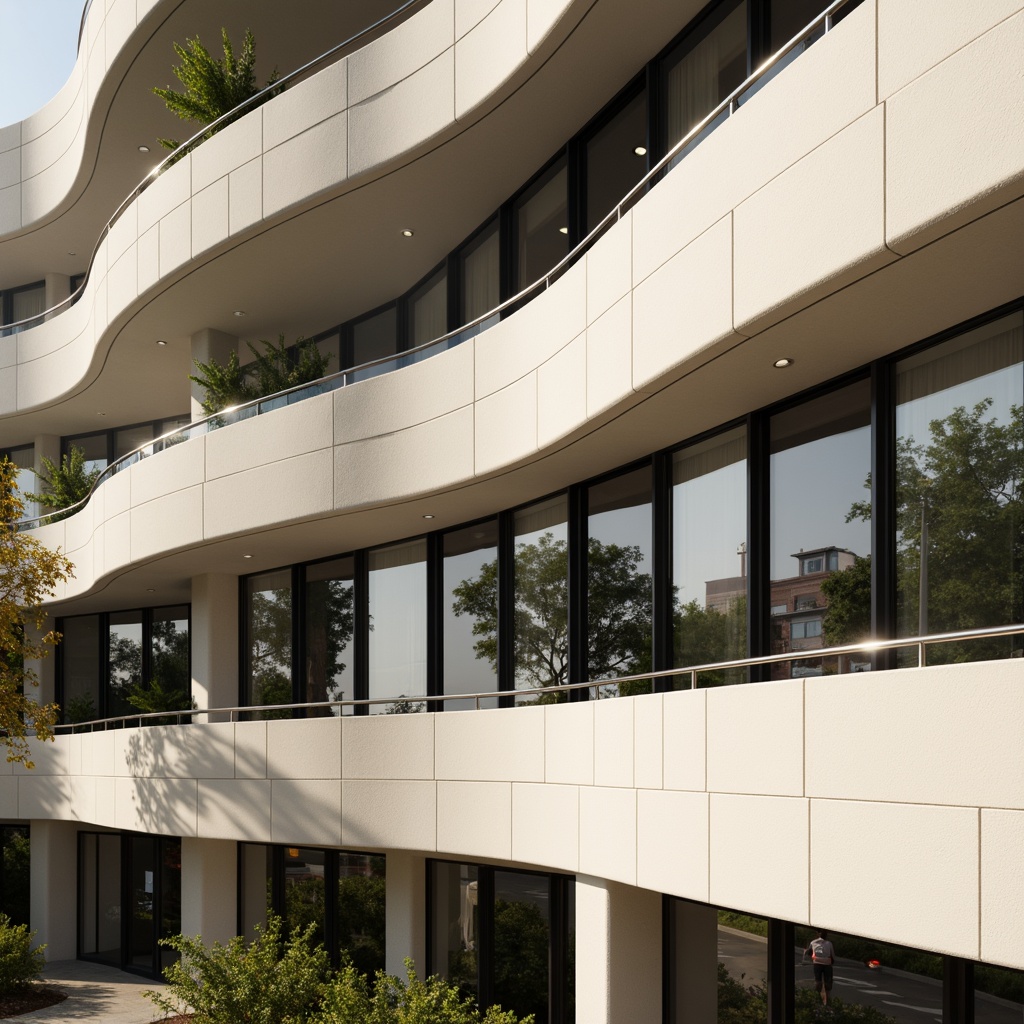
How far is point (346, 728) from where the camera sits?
56.1 ft

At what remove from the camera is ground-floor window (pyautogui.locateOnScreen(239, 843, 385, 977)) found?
1959 cm

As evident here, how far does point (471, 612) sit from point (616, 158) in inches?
280

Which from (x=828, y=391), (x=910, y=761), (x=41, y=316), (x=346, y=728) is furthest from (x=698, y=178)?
(x=41, y=316)

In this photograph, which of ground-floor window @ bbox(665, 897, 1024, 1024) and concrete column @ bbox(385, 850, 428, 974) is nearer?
ground-floor window @ bbox(665, 897, 1024, 1024)

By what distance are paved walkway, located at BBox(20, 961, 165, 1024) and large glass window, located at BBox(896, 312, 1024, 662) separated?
1689cm

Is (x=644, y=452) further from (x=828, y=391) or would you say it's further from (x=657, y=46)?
(x=657, y=46)

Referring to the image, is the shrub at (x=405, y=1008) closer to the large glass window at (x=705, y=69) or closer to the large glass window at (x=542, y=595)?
the large glass window at (x=542, y=595)

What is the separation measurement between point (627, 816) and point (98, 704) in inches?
816

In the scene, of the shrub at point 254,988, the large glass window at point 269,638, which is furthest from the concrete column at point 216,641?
the shrub at point 254,988

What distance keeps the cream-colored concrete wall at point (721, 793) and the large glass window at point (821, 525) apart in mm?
1559

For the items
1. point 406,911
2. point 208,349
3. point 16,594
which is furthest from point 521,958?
point 16,594

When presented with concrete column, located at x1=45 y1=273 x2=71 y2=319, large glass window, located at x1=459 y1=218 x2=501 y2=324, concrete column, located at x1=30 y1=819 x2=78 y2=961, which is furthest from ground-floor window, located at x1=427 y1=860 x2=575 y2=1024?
concrete column, located at x1=45 y1=273 x2=71 y2=319

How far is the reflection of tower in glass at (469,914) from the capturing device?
Answer: 57.0ft

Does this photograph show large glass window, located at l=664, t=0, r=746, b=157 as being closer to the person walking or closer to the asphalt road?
the person walking
